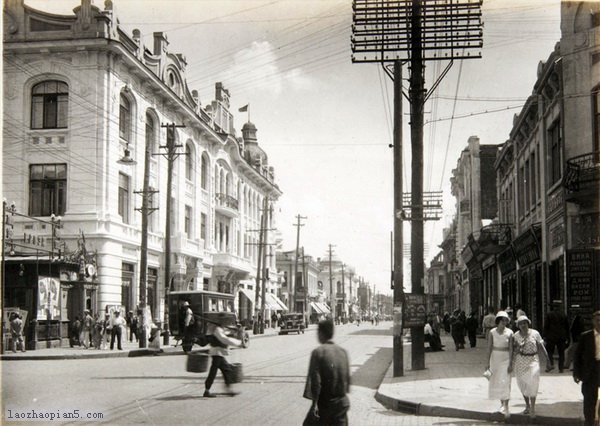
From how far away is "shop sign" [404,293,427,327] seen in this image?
58.7 ft

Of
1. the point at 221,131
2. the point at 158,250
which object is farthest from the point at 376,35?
the point at 221,131

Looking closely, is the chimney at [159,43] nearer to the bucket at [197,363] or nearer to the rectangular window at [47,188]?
the rectangular window at [47,188]

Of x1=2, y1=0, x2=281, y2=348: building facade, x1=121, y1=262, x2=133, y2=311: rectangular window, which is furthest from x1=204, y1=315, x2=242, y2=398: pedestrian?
x1=121, y1=262, x2=133, y2=311: rectangular window

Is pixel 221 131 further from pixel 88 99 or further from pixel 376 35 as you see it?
pixel 376 35

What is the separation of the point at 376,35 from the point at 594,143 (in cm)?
680

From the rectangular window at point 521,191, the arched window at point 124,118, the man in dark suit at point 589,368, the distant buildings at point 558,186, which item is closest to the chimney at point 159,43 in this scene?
the arched window at point 124,118

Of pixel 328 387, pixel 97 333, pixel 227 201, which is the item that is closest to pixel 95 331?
pixel 97 333

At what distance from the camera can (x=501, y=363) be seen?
11508 mm

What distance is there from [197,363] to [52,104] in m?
21.3

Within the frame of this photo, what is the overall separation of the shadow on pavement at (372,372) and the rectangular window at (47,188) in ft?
49.1

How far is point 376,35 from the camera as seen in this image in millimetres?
17688

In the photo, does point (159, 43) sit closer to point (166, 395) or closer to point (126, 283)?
point (126, 283)

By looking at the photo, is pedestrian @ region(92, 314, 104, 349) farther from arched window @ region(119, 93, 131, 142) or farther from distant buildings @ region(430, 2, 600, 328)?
distant buildings @ region(430, 2, 600, 328)

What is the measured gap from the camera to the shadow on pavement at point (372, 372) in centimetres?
1705
